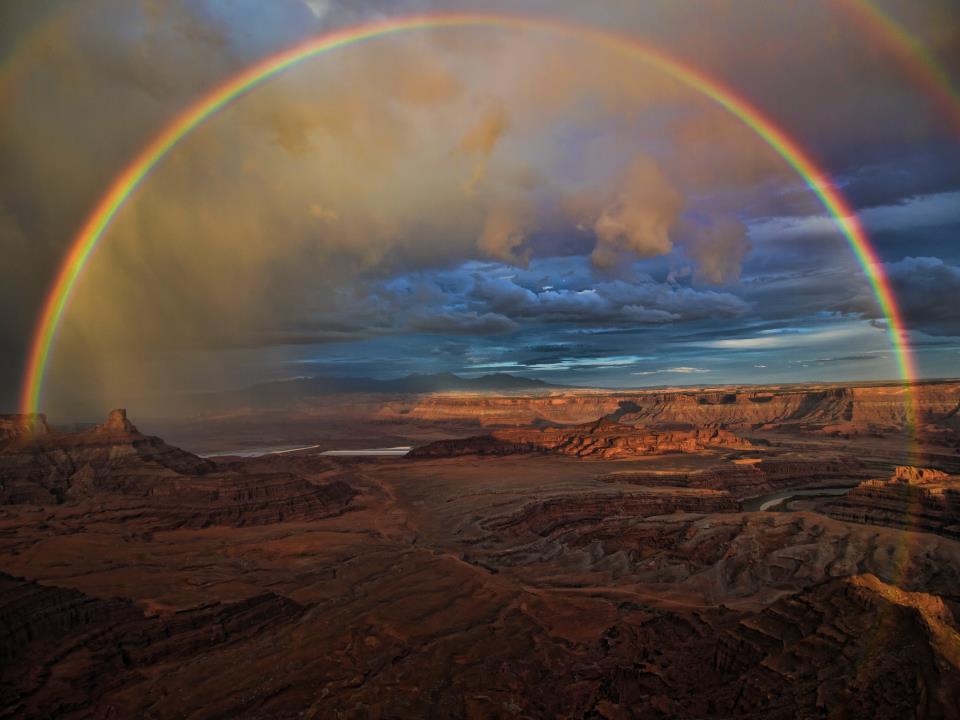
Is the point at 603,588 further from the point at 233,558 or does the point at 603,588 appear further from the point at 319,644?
the point at 233,558

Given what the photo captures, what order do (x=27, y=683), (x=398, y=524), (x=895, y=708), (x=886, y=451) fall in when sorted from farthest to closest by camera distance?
1. (x=886, y=451)
2. (x=398, y=524)
3. (x=27, y=683)
4. (x=895, y=708)

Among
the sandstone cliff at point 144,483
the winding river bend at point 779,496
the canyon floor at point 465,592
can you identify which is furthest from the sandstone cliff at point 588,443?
the sandstone cliff at point 144,483

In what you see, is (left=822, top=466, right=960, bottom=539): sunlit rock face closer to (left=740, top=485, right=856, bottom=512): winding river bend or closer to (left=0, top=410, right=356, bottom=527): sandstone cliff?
(left=740, top=485, right=856, bottom=512): winding river bend

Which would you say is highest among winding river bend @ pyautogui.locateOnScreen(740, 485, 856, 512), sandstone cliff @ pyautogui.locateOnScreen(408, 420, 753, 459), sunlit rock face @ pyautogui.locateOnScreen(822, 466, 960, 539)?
sunlit rock face @ pyautogui.locateOnScreen(822, 466, 960, 539)

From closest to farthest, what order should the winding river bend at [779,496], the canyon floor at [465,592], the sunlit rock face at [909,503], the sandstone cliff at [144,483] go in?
the canyon floor at [465,592], the sunlit rock face at [909,503], the sandstone cliff at [144,483], the winding river bend at [779,496]

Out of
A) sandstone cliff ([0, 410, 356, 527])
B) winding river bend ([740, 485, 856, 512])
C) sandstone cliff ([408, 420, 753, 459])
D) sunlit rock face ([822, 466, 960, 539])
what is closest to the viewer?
sunlit rock face ([822, 466, 960, 539])

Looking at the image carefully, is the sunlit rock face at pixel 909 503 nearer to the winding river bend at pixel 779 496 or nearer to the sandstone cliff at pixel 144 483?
the winding river bend at pixel 779 496

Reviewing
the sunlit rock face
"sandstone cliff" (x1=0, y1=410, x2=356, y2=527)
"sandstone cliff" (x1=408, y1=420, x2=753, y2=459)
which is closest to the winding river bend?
the sunlit rock face

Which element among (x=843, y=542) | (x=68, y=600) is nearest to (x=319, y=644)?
(x=68, y=600)

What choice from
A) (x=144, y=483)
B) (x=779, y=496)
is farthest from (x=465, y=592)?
(x=779, y=496)
